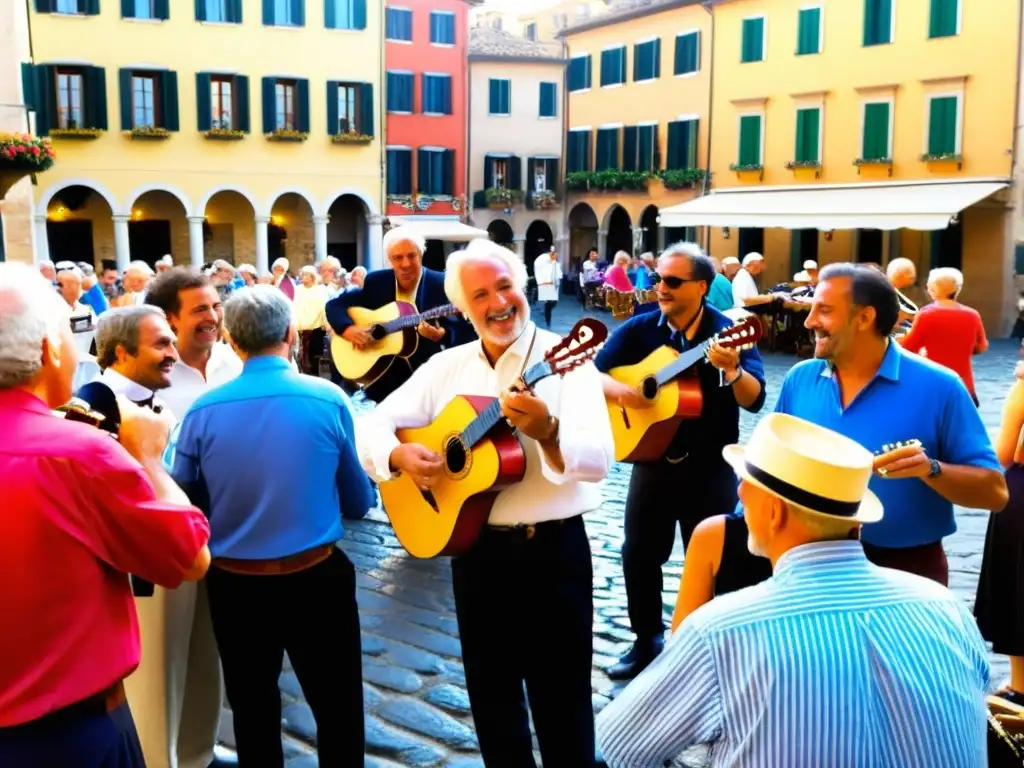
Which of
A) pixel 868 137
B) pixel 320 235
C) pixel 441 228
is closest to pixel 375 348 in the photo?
pixel 868 137

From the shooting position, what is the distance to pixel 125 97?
96.7 ft

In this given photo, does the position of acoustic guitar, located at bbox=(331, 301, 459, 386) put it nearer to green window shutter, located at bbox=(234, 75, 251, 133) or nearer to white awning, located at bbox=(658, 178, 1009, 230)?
white awning, located at bbox=(658, 178, 1009, 230)

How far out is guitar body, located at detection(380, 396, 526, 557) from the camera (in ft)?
11.1

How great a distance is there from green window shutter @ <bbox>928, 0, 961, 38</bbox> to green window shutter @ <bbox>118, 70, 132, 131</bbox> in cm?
1891

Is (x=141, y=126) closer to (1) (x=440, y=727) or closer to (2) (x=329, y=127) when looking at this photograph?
(2) (x=329, y=127)

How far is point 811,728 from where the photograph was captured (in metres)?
1.95

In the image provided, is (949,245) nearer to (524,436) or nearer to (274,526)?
(524,436)

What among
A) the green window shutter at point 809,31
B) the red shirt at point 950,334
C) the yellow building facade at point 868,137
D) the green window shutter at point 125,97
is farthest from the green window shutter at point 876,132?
the red shirt at point 950,334

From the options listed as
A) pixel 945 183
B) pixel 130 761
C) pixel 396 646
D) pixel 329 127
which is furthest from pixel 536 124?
pixel 130 761

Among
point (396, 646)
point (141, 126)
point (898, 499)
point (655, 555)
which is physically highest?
point (141, 126)

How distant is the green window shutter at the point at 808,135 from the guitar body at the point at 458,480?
26.6 metres

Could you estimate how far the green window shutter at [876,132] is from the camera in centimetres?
2698

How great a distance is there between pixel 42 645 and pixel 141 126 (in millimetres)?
29660

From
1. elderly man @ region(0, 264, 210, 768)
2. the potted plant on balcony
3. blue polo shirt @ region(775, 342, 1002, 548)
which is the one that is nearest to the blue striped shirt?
elderly man @ region(0, 264, 210, 768)
